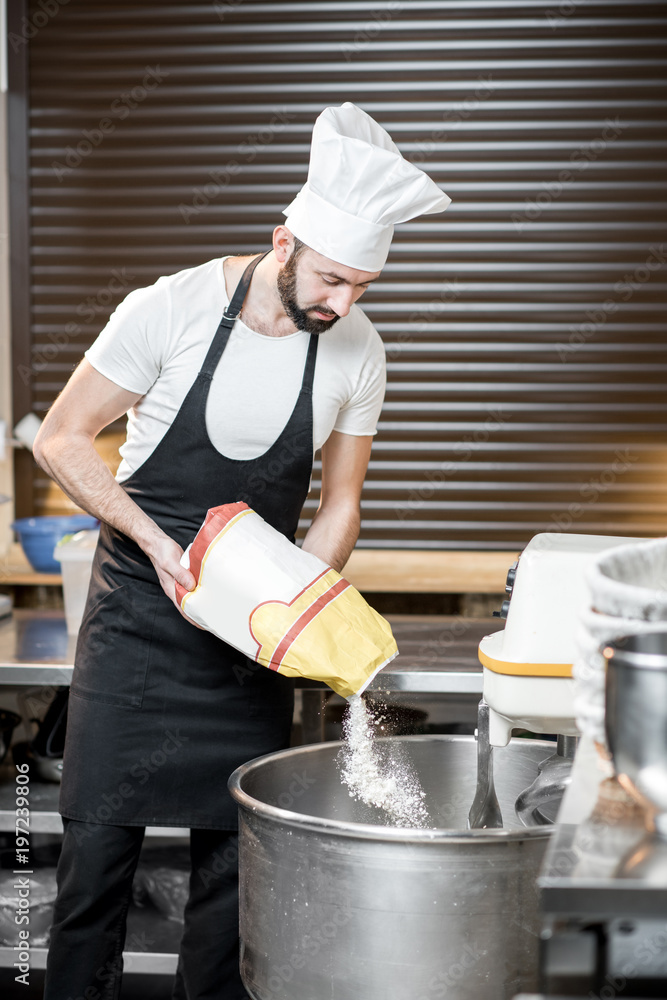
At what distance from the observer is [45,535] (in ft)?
10.1

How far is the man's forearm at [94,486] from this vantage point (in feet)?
5.63

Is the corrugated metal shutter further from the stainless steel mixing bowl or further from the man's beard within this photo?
the stainless steel mixing bowl

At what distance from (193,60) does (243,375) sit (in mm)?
2462

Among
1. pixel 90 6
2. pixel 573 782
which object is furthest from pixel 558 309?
pixel 573 782

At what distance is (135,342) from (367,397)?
46 centimetres

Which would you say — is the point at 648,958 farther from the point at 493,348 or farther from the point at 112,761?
the point at 493,348

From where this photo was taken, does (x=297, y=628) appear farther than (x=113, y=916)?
No

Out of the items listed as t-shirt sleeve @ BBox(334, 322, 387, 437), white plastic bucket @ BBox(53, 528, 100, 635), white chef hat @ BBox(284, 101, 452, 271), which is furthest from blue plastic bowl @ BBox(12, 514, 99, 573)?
white chef hat @ BBox(284, 101, 452, 271)

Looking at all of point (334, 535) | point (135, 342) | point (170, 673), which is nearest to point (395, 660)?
point (334, 535)

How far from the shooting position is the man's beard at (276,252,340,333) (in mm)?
1702

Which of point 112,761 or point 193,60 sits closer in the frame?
point 112,761

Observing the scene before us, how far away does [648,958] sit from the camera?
0.68m

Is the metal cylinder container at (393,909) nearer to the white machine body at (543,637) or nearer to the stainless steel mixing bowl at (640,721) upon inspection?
the white machine body at (543,637)

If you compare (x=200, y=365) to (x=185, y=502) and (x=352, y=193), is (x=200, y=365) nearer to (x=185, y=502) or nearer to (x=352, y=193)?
(x=185, y=502)
